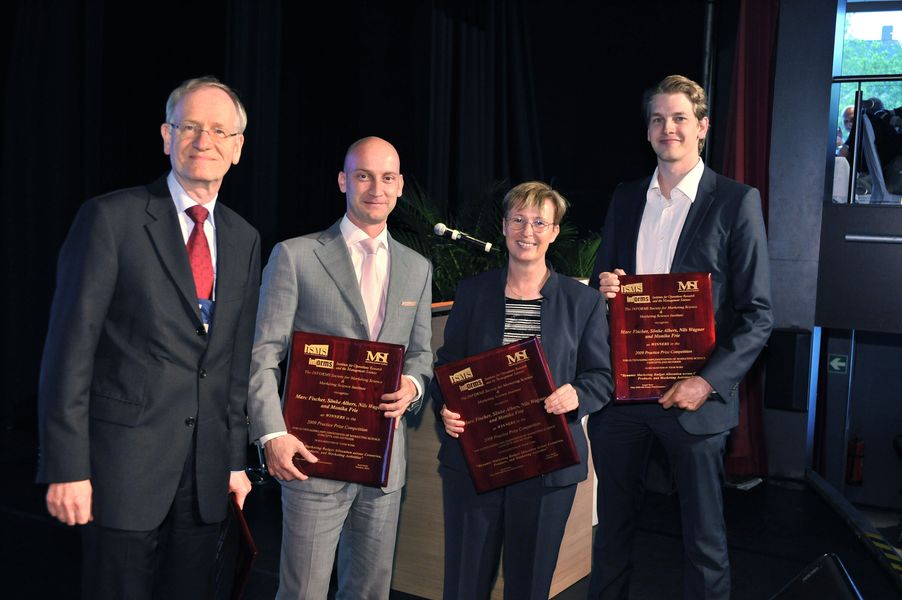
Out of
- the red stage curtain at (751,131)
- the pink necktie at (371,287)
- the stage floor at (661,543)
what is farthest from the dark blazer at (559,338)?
the red stage curtain at (751,131)

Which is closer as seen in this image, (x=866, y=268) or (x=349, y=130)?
(x=866, y=268)

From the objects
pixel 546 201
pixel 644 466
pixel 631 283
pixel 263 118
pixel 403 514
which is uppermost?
pixel 263 118

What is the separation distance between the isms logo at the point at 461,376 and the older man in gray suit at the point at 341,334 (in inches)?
5.0

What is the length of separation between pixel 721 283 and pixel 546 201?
0.66 m

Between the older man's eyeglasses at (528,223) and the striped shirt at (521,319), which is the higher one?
the older man's eyeglasses at (528,223)

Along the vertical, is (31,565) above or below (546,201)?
below

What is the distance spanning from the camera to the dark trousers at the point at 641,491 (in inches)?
103

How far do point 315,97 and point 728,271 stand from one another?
3836 millimetres

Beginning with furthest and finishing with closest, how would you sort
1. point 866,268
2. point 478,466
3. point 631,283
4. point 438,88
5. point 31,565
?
point 438,88, point 866,268, point 31,565, point 631,283, point 478,466

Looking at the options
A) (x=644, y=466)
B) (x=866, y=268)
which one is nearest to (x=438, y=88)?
(x=866, y=268)

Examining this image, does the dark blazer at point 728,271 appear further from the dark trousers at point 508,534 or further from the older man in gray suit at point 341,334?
the older man in gray suit at point 341,334

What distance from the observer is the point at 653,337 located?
102 inches

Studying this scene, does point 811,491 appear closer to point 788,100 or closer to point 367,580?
point 788,100

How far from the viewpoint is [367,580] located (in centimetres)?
244
